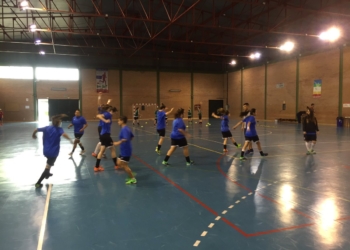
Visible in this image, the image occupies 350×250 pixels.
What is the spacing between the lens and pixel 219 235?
4277 mm

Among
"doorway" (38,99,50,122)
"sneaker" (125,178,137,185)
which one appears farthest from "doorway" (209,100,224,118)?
"sneaker" (125,178,137,185)

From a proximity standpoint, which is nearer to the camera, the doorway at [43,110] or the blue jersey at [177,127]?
the blue jersey at [177,127]

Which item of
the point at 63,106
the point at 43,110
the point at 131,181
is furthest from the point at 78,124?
the point at 43,110

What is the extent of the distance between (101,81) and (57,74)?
588cm

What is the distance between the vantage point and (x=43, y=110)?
39594 mm

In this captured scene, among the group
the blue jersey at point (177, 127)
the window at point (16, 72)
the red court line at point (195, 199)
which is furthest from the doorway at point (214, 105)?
the blue jersey at point (177, 127)

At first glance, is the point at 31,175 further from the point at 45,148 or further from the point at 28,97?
the point at 28,97

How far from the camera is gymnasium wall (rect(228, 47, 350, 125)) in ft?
91.9

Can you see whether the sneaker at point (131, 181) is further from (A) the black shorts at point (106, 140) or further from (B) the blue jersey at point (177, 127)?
(B) the blue jersey at point (177, 127)

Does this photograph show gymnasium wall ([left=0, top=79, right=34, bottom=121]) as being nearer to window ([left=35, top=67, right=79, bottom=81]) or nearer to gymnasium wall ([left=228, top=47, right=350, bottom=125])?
→ window ([left=35, top=67, right=79, bottom=81])

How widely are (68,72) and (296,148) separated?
33.6 meters

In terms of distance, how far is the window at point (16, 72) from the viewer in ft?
118

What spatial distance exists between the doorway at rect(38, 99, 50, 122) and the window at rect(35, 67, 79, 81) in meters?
3.32

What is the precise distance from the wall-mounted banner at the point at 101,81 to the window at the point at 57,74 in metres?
2.83
